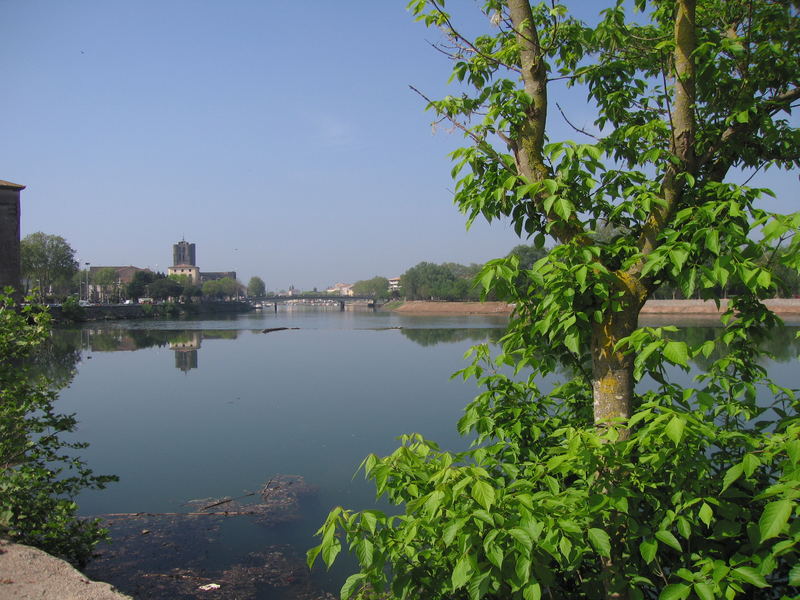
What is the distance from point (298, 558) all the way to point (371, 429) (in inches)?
231

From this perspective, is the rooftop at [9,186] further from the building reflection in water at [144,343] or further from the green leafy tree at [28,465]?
the green leafy tree at [28,465]

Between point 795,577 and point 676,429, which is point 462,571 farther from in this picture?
point 795,577

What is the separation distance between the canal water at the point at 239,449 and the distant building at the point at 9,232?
18.2m

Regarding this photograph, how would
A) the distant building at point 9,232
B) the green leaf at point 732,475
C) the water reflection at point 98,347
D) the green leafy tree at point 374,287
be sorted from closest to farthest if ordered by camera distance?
the green leaf at point 732,475 → the water reflection at point 98,347 → the distant building at point 9,232 → the green leafy tree at point 374,287

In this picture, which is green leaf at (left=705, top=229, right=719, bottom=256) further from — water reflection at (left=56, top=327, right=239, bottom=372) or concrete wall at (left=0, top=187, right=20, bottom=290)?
concrete wall at (left=0, top=187, right=20, bottom=290)

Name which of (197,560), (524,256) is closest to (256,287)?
(524,256)

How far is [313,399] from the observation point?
16.3 m

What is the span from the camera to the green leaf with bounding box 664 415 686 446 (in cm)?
188

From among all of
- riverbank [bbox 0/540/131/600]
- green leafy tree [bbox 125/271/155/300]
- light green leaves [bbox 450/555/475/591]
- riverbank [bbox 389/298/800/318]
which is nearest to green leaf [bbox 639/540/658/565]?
light green leaves [bbox 450/555/475/591]

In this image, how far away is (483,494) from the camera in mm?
1949

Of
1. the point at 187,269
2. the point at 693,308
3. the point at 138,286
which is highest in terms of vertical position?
the point at 187,269

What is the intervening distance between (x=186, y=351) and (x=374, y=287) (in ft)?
402

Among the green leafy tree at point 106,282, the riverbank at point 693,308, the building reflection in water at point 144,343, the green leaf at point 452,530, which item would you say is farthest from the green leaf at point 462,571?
the green leafy tree at point 106,282

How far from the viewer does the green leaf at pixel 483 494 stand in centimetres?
191
